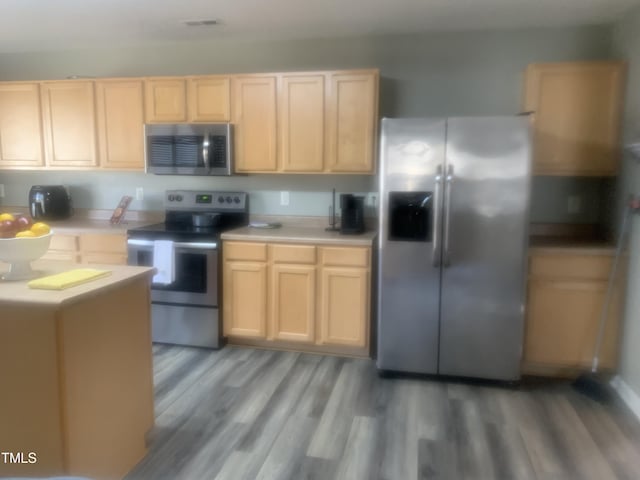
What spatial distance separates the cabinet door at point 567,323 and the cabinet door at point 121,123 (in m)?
3.18

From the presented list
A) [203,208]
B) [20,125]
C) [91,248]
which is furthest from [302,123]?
[20,125]

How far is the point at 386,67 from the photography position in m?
3.87

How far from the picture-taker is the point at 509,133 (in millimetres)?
2986

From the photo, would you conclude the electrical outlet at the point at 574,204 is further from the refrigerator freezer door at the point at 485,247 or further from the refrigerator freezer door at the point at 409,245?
the refrigerator freezer door at the point at 409,245

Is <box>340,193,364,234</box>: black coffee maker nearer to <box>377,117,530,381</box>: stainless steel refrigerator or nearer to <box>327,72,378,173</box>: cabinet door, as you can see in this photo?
<box>327,72,378,173</box>: cabinet door

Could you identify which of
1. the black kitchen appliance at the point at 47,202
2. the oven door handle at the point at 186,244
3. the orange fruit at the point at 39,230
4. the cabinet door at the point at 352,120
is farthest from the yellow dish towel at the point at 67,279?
the black kitchen appliance at the point at 47,202

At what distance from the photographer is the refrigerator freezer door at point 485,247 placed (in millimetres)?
3006

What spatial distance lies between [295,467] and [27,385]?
118 cm

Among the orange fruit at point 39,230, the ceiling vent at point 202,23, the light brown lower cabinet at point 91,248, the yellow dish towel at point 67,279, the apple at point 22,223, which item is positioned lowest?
the light brown lower cabinet at point 91,248

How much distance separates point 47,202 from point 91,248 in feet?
2.39

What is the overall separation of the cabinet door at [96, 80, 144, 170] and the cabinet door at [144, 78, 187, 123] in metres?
0.07

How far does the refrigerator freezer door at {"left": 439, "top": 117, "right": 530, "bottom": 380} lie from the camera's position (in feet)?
9.86

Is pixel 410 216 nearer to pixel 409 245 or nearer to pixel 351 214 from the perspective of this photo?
pixel 409 245

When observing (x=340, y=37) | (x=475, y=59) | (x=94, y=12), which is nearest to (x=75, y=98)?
(x=94, y=12)
